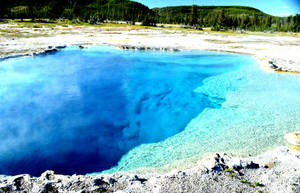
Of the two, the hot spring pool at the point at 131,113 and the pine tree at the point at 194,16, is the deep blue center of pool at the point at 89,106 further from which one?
the pine tree at the point at 194,16

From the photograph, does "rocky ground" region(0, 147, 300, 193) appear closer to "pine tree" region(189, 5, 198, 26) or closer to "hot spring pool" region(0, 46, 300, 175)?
"hot spring pool" region(0, 46, 300, 175)

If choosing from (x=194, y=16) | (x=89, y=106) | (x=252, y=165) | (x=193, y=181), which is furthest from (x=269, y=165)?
(x=194, y=16)

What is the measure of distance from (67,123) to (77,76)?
32.6 feet

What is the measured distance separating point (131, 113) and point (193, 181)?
852cm

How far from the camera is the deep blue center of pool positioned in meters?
10.2

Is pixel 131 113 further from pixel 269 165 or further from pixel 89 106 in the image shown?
pixel 269 165

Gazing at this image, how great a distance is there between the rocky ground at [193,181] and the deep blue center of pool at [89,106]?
77.2 inches

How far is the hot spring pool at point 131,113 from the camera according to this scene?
10094 mm

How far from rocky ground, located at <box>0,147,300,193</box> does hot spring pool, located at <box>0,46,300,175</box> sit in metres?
1.70

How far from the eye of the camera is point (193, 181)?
7.13 meters

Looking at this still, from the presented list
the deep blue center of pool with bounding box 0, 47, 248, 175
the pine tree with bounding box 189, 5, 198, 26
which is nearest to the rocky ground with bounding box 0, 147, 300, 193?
the deep blue center of pool with bounding box 0, 47, 248, 175

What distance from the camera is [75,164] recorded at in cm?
955

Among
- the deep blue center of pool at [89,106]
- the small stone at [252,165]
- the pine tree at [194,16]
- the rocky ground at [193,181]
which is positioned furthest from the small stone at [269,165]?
the pine tree at [194,16]

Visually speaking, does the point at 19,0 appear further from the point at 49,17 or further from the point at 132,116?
the point at 132,116
